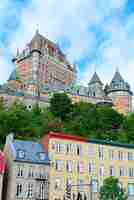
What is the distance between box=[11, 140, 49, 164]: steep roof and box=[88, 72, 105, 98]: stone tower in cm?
9584

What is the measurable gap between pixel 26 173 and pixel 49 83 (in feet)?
368

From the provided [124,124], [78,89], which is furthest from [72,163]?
[78,89]

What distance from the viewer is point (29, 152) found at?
5922 centimetres

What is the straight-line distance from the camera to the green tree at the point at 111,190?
183 ft

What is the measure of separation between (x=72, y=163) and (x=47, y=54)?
11891 centimetres

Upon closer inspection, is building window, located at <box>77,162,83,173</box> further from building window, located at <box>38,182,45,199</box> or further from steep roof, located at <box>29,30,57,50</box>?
steep roof, located at <box>29,30,57,50</box>

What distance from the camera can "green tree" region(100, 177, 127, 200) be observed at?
55688mm

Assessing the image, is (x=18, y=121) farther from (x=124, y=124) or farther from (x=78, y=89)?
(x=78, y=89)

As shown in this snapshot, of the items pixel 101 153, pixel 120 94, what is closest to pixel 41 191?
pixel 101 153

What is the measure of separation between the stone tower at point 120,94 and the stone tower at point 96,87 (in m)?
3.74

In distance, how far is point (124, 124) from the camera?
10244 cm

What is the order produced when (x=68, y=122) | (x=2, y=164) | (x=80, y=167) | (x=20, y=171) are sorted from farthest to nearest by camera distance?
(x=68, y=122) < (x=80, y=167) < (x=20, y=171) < (x=2, y=164)

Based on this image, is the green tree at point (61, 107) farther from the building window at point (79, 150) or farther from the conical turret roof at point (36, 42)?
the building window at point (79, 150)

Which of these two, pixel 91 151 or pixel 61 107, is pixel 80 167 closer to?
pixel 91 151
